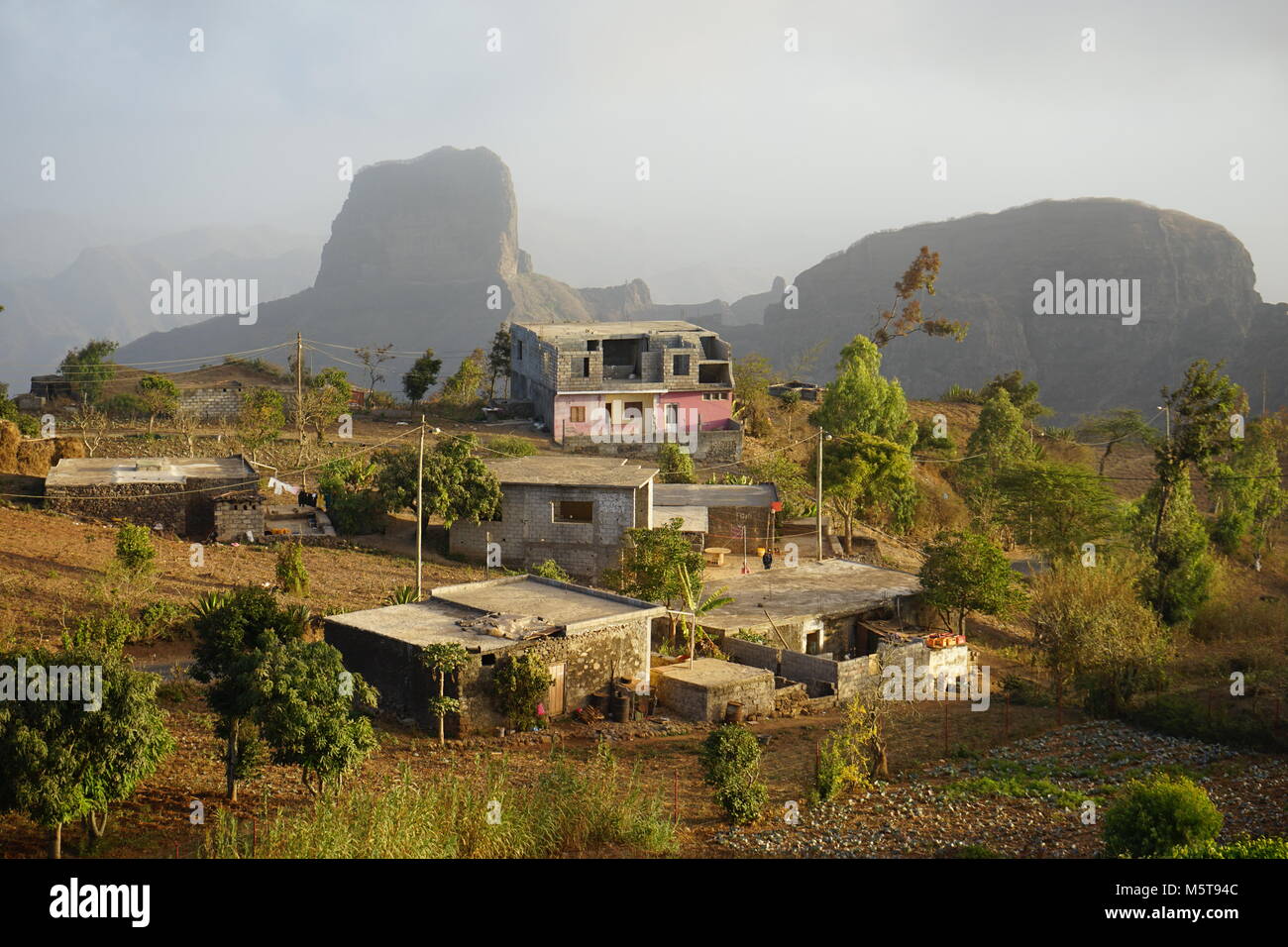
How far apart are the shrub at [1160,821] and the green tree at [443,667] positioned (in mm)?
11092

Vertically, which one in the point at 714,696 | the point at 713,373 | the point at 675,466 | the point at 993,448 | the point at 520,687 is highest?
the point at 713,373

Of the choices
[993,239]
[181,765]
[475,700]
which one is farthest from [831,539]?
[993,239]

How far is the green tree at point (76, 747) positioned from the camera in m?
13.4

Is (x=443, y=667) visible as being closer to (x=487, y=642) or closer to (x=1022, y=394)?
(x=487, y=642)

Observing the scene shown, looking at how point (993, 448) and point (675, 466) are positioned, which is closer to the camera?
point (675, 466)

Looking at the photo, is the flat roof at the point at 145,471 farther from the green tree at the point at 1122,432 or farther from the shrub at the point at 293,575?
the green tree at the point at 1122,432

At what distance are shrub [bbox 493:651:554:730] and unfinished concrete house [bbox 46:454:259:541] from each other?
15.9m

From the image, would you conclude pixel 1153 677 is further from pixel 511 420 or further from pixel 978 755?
pixel 511 420

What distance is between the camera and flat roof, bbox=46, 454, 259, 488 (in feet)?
112

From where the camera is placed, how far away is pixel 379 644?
2233 centimetres

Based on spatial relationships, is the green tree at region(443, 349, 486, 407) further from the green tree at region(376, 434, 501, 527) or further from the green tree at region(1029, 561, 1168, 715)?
the green tree at region(1029, 561, 1168, 715)

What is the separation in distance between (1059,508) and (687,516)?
12945mm

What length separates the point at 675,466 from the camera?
156 ft

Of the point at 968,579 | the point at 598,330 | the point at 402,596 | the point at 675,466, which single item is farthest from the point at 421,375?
the point at 968,579
